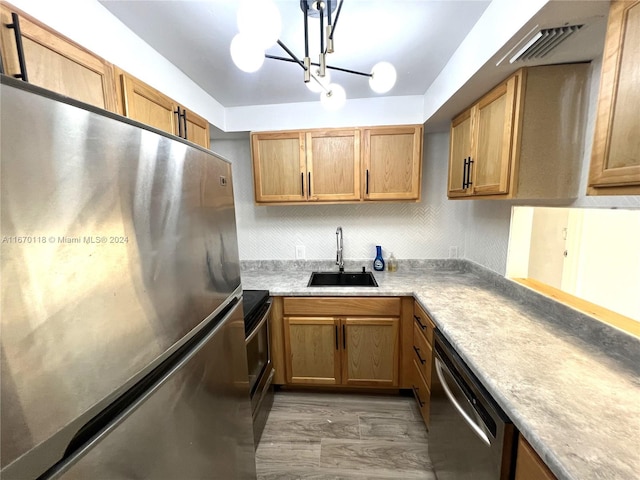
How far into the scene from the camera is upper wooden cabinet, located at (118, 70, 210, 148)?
125 centimetres

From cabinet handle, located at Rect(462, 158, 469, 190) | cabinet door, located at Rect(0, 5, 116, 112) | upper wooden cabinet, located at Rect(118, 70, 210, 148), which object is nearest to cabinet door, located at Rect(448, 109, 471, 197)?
cabinet handle, located at Rect(462, 158, 469, 190)

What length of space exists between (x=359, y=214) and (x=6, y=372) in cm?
240

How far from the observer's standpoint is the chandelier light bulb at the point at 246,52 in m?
0.88

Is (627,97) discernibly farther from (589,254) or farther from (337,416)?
(337,416)

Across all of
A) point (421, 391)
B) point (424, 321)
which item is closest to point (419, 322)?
point (424, 321)

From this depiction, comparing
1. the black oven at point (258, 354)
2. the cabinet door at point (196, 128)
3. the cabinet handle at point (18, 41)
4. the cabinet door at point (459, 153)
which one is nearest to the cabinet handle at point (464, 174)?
the cabinet door at point (459, 153)

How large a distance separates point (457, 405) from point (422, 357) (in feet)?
1.98

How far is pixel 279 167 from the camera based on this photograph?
7.41ft

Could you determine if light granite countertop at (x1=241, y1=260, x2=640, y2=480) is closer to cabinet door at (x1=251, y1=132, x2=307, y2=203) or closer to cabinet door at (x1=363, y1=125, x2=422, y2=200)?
cabinet door at (x1=363, y1=125, x2=422, y2=200)

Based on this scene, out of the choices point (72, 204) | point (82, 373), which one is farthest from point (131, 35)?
point (82, 373)

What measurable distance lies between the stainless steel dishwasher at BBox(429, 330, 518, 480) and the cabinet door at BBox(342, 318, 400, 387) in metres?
0.53

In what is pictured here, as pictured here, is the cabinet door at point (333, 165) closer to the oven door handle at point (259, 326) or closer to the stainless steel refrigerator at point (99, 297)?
the oven door handle at point (259, 326)

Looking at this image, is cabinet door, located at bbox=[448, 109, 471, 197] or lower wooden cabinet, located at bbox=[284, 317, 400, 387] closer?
cabinet door, located at bbox=[448, 109, 471, 197]

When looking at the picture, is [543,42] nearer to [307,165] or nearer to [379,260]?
[307,165]
